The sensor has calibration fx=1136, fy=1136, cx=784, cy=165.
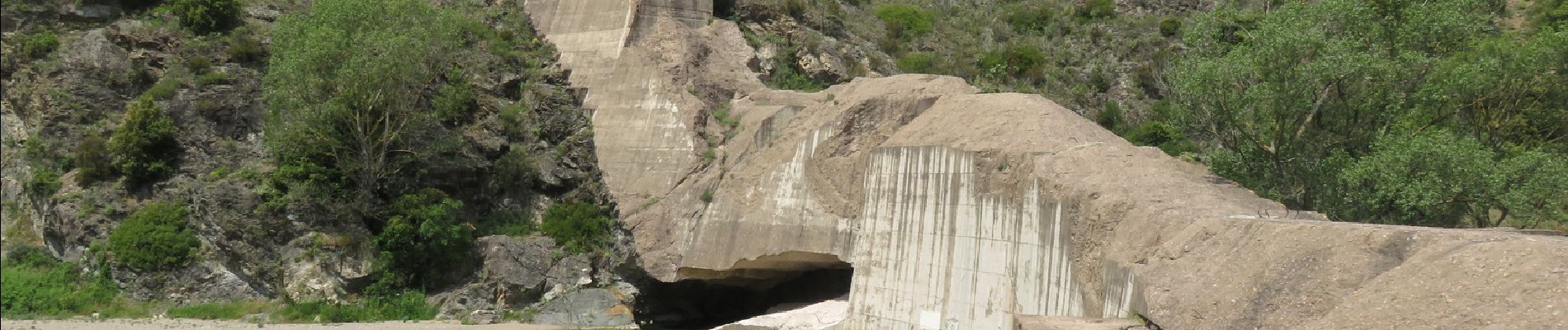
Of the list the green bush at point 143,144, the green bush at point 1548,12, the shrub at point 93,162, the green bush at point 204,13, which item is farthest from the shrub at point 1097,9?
the shrub at point 93,162

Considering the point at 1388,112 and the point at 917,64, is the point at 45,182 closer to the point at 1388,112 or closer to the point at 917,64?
the point at 917,64

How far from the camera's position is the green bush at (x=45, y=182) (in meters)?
28.9

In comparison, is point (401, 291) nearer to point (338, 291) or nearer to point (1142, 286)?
point (338, 291)

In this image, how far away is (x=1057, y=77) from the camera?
44188 millimetres

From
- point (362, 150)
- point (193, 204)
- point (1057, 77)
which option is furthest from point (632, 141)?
point (1057, 77)

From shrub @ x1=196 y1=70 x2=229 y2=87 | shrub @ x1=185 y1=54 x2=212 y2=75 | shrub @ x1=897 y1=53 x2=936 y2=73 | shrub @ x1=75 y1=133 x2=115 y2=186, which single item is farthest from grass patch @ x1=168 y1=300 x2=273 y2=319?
shrub @ x1=897 y1=53 x2=936 y2=73

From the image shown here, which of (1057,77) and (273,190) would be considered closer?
(273,190)

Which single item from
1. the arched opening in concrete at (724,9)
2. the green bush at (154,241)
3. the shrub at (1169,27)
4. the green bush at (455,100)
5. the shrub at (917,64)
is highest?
the arched opening in concrete at (724,9)

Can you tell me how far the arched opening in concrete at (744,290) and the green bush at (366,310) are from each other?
5.19 m

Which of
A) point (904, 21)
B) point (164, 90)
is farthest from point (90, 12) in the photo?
point (904, 21)

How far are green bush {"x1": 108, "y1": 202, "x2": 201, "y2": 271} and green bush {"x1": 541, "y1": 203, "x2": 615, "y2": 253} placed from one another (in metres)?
8.31

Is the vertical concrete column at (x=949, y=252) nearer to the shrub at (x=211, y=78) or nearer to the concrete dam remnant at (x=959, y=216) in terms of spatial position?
the concrete dam remnant at (x=959, y=216)

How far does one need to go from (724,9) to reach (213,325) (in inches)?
655

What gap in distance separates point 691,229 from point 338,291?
8361mm
